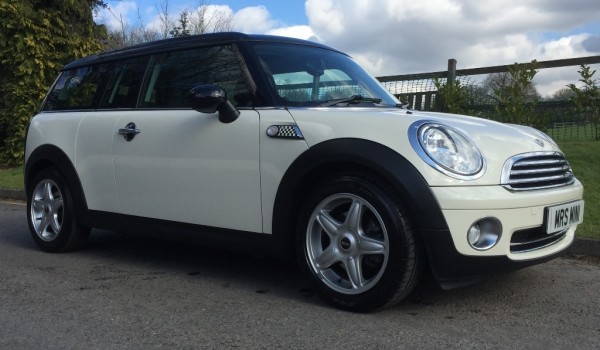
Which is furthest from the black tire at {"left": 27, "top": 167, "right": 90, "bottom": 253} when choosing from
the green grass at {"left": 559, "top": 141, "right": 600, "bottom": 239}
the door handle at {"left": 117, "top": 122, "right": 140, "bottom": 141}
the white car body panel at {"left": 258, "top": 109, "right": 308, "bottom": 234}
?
the green grass at {"left": 559, "top": 141, "right": 600, "bottom": 239}

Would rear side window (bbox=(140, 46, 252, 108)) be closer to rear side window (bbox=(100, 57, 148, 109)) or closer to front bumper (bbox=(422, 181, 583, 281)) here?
rear side window (bbox=(100, 57, 148, 109))

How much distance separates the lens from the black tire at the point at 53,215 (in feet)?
17.2

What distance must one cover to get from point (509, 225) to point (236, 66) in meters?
2.05

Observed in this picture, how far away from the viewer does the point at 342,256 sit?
3572 millimetres

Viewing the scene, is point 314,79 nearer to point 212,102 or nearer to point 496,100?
point 212,102

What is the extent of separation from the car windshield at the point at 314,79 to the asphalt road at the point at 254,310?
50.2 inches

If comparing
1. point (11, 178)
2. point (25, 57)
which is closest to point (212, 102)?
point (11, 178)

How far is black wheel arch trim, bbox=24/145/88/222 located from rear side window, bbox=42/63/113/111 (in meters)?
0.41

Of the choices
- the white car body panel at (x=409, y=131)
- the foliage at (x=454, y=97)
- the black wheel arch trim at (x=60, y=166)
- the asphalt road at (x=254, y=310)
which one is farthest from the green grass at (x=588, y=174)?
the black wheel arch trim at (x=60, y=166)

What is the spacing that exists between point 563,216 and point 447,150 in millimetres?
861

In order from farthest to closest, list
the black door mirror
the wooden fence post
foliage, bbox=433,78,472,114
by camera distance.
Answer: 1. the wooden fence post
2. foliage, bbox=433,78,472,114
3. the black door mirror

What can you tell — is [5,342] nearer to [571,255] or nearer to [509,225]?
[509,225]

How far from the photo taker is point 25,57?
44.7ft

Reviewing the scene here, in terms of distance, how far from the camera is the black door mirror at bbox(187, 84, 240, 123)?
3834mm
